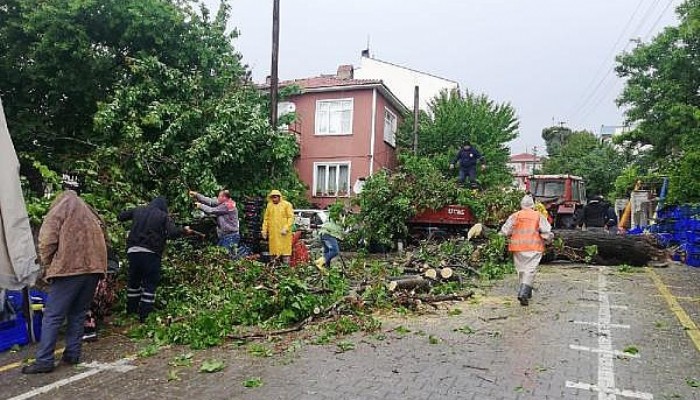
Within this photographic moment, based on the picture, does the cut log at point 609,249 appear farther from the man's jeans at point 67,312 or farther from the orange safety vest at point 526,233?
the man's jeans at point 67,312

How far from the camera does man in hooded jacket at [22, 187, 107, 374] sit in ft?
17.0

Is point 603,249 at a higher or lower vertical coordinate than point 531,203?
lower

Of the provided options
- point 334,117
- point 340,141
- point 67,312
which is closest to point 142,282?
point 67,312

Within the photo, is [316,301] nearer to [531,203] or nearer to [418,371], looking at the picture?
[418,371]

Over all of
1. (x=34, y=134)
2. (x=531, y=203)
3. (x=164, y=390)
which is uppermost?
(x=34, y=134)

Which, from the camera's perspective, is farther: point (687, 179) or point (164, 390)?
point (687, 179)

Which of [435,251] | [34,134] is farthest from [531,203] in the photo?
[34,134]

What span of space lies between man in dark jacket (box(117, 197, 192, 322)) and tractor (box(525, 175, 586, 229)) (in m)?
14.3

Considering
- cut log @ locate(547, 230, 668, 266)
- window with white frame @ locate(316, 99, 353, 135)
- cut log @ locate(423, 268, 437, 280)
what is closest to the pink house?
window with white frame @ locate(316, 99, 353, 135)

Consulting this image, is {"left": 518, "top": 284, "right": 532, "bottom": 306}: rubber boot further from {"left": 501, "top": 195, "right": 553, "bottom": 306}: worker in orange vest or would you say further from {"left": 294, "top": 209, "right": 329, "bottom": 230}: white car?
{"left": 294, "top": 209, "right": 329, "bottom": 230}: white car

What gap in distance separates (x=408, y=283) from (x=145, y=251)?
3.62 m

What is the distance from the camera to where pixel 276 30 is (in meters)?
16.1

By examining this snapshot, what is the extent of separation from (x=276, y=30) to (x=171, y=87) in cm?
637

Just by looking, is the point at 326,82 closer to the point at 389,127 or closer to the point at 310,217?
the point at 389,127
